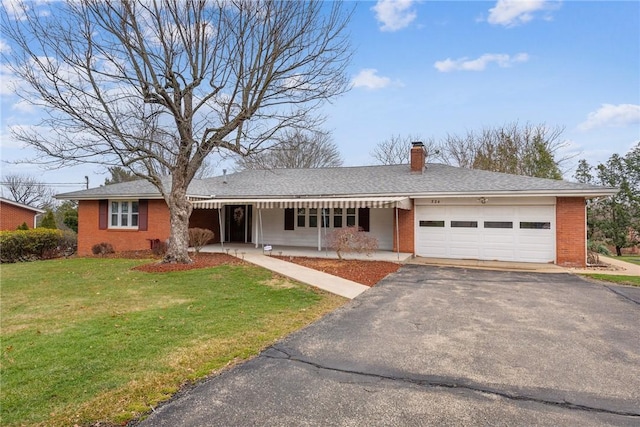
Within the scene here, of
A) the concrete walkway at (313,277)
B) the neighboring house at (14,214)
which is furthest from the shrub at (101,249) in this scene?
the neighboring house at (14,214)

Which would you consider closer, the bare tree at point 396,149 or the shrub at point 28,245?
the shrub at point 28,245

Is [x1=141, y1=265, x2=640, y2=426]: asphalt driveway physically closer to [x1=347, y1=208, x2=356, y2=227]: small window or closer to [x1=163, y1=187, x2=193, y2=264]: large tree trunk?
[x1=163, y1=187, x2=193, y2=264]: large tree trunk

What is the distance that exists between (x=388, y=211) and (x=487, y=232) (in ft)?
16.2

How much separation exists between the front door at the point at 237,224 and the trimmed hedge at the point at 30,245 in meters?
9.03

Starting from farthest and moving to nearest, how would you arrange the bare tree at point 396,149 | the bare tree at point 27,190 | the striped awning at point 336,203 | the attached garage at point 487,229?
the bare tree at point 27,190 → the bare tree at point 396,149 → the striped awning at point 336,203 → the attached garage at point 487,229

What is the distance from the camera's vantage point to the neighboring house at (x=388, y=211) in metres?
14.6

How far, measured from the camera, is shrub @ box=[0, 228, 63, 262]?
1708 cm

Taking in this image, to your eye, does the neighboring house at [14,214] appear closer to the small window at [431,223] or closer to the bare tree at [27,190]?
the bare tree at [27,190]

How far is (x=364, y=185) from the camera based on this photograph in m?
18.8

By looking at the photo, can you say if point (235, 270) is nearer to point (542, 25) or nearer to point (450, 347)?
point (450, 347)

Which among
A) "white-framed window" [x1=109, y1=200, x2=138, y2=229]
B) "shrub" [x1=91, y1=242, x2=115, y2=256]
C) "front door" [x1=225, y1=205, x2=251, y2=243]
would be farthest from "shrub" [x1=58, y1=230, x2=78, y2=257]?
"front door" [x1=225, y1=205, x2=251, y2=243]

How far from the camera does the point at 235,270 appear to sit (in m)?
12.2

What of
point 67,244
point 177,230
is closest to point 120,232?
point 67,244

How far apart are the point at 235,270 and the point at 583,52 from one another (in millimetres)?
17005
